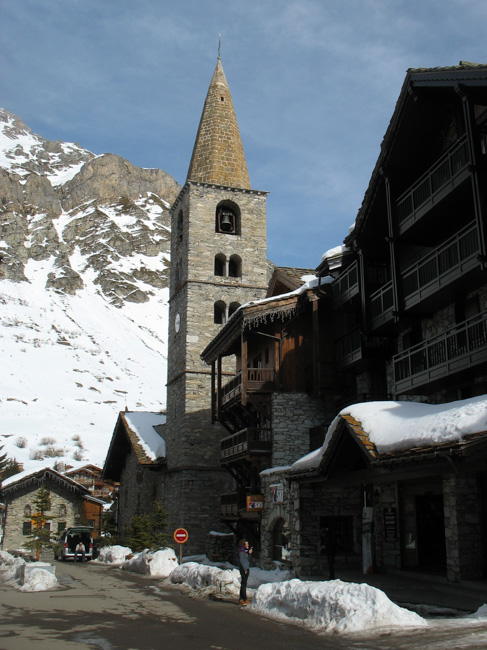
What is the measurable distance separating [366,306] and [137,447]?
2213 centimetres

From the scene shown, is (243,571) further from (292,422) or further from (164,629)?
(292,422)

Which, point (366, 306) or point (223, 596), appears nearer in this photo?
point (223, 596)

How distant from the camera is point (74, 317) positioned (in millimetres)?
138750

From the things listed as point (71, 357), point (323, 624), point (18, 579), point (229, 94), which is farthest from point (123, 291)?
point (323, 624)

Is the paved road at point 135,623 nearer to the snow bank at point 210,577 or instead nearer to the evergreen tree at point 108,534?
the snow bank at point 210,577

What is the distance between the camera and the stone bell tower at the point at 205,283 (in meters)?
35.9

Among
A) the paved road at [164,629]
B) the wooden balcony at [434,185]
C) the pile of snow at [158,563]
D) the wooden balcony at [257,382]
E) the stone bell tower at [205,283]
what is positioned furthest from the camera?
the stone bell tower at [205,283]

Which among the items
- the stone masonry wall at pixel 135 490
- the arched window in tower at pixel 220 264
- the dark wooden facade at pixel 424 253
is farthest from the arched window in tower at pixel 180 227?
the dark wooden facade at pixel 424 253

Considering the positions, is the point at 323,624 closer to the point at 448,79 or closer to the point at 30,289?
the point at 448,79

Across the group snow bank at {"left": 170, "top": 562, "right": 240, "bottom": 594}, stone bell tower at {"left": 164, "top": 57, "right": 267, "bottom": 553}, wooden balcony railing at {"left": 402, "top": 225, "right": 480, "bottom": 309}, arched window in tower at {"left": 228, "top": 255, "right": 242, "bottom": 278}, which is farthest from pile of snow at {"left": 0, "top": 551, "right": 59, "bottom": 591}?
arched window in tower at {"left": 228, "top": 255, "right": 242, "bottom": 278}

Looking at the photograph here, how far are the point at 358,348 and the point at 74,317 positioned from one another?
4744 inches

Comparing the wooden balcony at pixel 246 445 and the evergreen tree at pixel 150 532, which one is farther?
the evergreen tree at pixel 150 532

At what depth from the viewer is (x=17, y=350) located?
375 feet

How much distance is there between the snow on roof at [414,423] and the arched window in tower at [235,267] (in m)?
22.7
